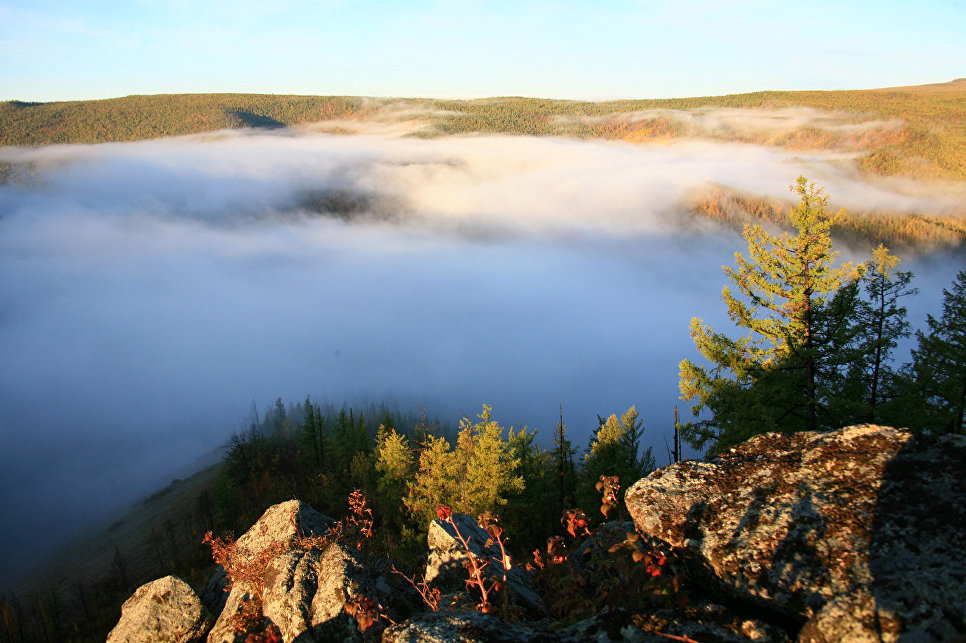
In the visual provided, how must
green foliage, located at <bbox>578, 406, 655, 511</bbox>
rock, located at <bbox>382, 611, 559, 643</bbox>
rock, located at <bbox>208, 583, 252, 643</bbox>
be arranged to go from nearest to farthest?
rock, located at <bbox>382, 611, 559, 643</bbox> → rock, located at <bbox>208, 583, 252, 643</bbox> → green foliage, located at <bbox>578, 406, 655, 511</bbox>

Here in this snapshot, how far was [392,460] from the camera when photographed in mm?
36531

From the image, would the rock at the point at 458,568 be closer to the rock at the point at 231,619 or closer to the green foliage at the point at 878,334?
the rock at the point at 231,619

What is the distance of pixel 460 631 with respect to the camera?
446 cm

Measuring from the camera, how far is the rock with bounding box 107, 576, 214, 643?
9.41m

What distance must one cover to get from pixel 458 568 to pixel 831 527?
18.5ft

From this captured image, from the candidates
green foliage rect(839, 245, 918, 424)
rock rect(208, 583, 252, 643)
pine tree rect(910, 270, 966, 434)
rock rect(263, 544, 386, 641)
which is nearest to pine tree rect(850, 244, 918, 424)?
green foliage rect(839, 245, 918, 424)

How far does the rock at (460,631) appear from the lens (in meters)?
4.33

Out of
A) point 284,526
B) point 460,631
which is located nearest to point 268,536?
point 284,526

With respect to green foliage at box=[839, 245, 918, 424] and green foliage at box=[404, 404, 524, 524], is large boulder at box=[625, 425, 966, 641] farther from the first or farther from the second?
green foliage at box=[404, 404, 524, 524]

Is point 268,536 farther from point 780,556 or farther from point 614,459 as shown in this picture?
point 614,459

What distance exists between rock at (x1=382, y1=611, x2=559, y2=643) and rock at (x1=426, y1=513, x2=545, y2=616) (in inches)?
69.2

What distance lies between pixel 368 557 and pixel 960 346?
22779 millimetres

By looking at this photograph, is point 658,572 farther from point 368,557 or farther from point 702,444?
point 702,444

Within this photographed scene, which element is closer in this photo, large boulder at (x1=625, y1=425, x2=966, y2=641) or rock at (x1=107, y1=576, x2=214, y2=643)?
large boulder at (x1=625, y1=425, x2=966, y2=641)
